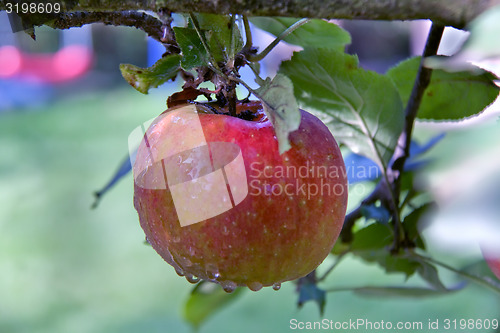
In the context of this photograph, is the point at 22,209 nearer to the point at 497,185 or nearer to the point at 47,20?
the point at 47,20

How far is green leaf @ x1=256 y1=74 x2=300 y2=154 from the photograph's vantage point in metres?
0.39

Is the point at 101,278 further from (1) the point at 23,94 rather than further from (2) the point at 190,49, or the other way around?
(1) the point at 23,94

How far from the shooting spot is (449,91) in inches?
27.1

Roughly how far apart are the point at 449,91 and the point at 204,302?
514 millimetres

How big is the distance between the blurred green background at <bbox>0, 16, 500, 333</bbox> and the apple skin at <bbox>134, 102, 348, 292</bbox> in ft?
2.22

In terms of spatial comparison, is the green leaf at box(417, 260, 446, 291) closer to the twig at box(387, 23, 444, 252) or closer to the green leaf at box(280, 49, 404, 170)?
the twig at box(387, 23, 444, 252)

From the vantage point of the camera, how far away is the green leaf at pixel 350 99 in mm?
605

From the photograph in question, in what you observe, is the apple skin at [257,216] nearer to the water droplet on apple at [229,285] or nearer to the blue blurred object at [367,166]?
the water droplet on apple at [229,285]

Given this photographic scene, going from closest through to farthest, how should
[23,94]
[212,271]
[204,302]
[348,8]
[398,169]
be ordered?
[348,8], [212,271], [398,169], [204,302], [23,94]

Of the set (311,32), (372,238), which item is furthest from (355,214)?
(311,32)

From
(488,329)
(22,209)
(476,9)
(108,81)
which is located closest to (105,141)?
(22,209)

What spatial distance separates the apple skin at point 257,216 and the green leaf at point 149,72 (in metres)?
0.04

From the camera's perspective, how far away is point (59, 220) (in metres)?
3.40

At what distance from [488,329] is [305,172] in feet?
1.77
